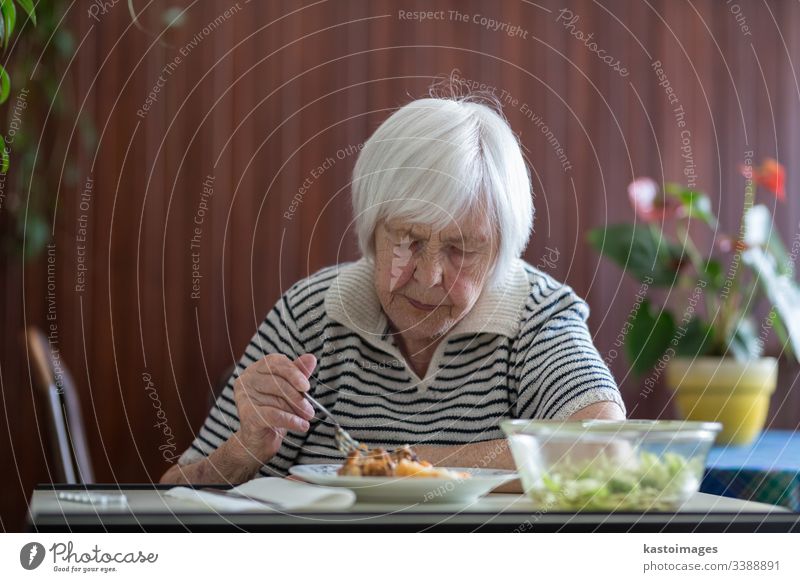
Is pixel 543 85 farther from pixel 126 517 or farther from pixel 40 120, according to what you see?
pixel 126 517

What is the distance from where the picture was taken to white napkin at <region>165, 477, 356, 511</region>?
59cm

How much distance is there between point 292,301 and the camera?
1.11m

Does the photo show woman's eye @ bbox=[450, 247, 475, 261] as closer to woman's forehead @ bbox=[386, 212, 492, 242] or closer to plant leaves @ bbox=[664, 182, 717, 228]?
woman's forehead @ bbox=[386, 212, 492, 242]

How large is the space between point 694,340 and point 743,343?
3.5 inches

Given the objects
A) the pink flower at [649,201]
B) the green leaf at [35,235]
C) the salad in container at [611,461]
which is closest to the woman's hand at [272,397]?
the salad in container at [611,461]

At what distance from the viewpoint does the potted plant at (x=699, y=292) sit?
1727 millimetres

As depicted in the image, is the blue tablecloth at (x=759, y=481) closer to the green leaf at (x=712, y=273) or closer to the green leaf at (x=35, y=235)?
the green leaf at (x=712, y=273)

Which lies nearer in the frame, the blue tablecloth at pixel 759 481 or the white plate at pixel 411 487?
the white plate at pixel 411 487

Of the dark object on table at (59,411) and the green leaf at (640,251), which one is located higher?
the green leaf at (640,251)

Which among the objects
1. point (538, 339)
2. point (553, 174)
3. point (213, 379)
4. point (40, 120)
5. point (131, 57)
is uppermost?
point (131, 57)

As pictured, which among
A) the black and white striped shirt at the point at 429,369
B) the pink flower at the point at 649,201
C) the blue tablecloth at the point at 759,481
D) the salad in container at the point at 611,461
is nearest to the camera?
the salad in container at the point at 611,461

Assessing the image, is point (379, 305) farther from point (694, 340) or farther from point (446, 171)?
point (694, 340)

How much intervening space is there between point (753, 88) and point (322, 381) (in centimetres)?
132

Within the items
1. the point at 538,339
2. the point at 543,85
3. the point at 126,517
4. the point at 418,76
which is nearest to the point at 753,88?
the point at 543,85
